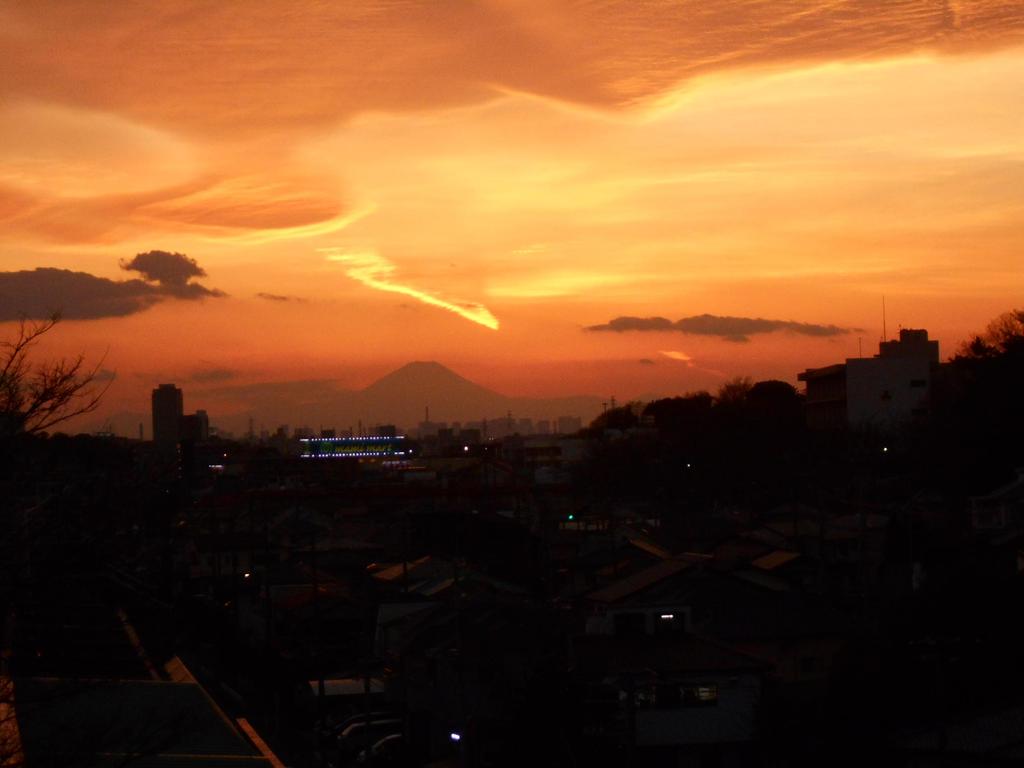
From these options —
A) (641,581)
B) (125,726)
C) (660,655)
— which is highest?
(125,726)

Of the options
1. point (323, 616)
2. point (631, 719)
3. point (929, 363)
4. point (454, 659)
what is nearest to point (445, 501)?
point (929, 363)

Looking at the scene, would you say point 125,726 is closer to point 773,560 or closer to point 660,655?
point 660,655

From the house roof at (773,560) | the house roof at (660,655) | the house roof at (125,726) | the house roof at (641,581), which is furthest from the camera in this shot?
the house roof at (773,560)

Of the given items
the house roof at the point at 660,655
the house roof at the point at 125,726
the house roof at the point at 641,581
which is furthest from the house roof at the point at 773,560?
the house roof at the point at 125,726

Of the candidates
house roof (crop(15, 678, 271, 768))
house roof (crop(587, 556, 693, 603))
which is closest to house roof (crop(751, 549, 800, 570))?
house roof (crop(587, 556, 693, 603))

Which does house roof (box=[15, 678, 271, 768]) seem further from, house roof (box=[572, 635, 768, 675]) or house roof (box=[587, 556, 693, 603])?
house roof (box=[587, 556, 693, 603])

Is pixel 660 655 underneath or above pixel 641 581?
underneath

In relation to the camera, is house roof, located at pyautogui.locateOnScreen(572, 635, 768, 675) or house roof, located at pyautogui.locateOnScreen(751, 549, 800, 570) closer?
house roof, located at pyautogui.locateOnScreen(572, 635, 768, 675)

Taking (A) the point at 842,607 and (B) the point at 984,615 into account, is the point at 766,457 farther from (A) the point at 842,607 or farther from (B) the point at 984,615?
(B) the point at 984,615

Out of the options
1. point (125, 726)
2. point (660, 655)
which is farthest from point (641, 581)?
point (125, 726)

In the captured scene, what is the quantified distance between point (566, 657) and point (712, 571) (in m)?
4.24

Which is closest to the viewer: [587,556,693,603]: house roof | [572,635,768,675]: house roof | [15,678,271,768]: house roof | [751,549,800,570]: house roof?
[15,678,271,768]: house roof

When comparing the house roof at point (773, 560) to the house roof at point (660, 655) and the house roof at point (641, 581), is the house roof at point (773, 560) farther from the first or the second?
the house roof at point (660, 655)

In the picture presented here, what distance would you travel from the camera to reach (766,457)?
41125 millimetres
